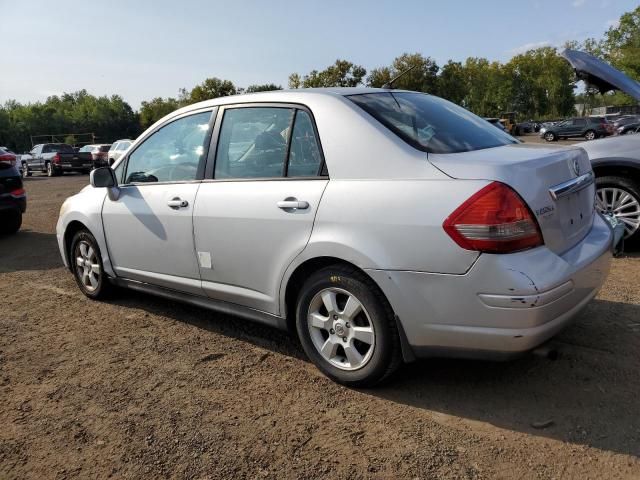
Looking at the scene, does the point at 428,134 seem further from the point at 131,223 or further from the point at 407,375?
the point at 131,223

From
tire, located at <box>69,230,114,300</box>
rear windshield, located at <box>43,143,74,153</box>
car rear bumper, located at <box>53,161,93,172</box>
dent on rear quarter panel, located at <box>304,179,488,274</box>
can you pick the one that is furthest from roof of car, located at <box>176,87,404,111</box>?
rear windshield, located at <box>43,143,74,153</box>

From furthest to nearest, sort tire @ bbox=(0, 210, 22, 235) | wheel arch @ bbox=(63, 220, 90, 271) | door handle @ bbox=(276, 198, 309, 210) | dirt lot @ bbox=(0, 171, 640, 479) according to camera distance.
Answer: tire @ bbox=(0, 210, 22, 235) → wheel arch @ bbox=(63, 220, 90, 271) → door handle @ bbox=(276, 198, 309, 210) → dirt lot @ bbox=(0, 171, 640, 479)

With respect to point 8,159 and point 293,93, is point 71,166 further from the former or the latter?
point 293,93

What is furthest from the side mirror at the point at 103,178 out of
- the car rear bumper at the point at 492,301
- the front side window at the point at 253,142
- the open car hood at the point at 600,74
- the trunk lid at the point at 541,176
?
the open car hood at the point at 600,74

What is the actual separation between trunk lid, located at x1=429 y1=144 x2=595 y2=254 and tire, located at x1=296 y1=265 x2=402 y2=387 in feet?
2.50

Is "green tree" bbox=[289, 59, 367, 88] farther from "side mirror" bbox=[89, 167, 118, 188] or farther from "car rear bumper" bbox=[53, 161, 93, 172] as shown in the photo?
"side mirror" bbox=[89, 167, 118, 188]

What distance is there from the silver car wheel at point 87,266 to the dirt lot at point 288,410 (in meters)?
0.73

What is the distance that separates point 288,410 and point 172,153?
2.16 metres

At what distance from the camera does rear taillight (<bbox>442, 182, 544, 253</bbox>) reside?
95.3 inches

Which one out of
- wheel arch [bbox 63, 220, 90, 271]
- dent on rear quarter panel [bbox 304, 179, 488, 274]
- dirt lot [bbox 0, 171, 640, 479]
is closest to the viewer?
dirt lot [bbox 0, 171, 640, 479]

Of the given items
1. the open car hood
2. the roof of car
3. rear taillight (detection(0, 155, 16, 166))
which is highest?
the open car hood

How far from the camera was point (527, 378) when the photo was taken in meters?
3.05

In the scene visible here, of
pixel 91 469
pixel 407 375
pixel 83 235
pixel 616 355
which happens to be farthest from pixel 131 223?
pixel 616 355

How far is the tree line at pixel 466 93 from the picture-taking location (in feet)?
201
